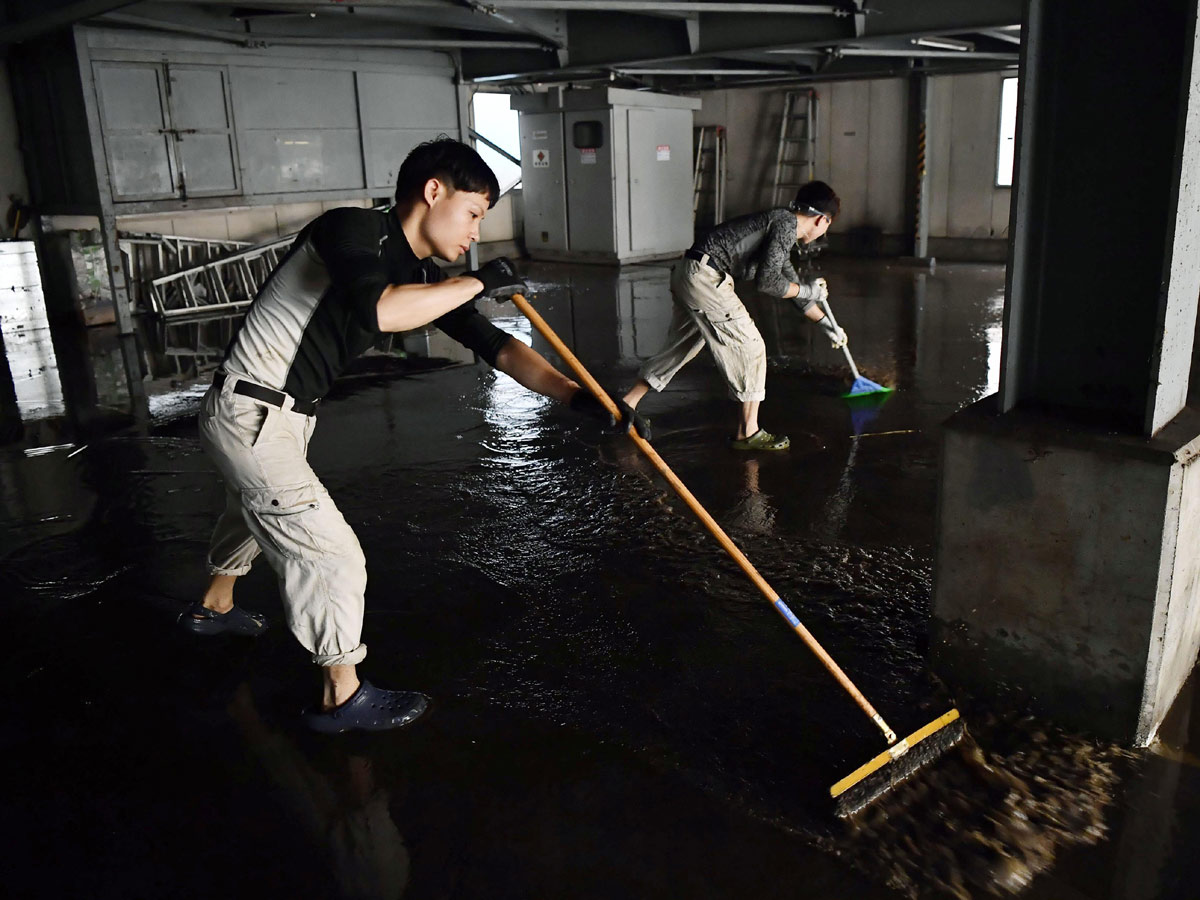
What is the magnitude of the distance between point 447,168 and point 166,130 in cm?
835

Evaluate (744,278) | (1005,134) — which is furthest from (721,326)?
(1005,134)

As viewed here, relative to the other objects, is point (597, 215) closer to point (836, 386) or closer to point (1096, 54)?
point (836, 386)

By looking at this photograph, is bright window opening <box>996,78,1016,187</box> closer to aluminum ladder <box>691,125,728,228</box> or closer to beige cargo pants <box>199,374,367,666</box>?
aluminum ladder <box>691,125,728,228</box>

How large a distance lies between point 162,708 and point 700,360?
5868 mm

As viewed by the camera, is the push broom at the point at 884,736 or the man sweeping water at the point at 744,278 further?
the man sweeping water at the point at 744,278

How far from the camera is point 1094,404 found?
287 cm

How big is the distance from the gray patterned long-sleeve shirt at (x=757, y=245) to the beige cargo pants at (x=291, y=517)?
127 inches

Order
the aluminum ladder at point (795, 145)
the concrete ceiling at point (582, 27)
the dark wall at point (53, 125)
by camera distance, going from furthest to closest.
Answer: the aluminum ladder at point (795, 145) → the dark wall at point (53, 125) → the concrete ceiling at point (582, 27)

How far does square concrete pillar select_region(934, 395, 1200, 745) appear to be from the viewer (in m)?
2.65

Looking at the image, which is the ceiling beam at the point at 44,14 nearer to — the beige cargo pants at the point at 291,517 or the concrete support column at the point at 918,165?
the beige cargo pants at the point at 291,517

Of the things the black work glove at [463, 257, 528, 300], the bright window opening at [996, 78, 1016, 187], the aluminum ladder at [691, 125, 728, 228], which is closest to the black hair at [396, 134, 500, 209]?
the black work glove at [463, 257, 528, 300]

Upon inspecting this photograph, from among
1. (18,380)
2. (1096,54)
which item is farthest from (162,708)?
(18,380)

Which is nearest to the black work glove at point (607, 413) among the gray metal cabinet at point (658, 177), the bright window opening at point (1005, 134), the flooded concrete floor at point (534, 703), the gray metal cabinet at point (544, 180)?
the flooded concrete floor at point (534, 703)

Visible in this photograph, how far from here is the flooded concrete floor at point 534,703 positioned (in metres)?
2.41
